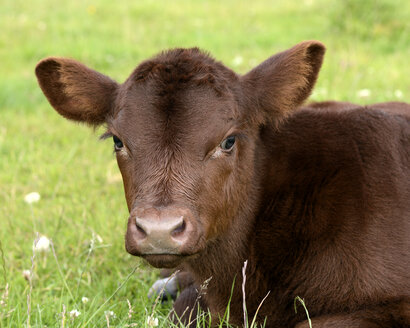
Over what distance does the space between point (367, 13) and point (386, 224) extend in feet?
26.7

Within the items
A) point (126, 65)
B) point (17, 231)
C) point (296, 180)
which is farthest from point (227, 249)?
point (126, 65)

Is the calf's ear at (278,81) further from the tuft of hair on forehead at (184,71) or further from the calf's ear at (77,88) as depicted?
the calf's ear at (77,88)

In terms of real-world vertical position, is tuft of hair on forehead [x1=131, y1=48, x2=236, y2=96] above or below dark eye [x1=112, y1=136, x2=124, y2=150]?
above

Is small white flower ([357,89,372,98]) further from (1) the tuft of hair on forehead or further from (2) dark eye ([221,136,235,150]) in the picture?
(2) dark eye ([221,136,235,150])

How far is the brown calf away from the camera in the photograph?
364cm

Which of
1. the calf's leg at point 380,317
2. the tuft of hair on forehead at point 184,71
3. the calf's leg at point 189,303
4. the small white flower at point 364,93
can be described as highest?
the tuft of hair on forehead at point 184,71

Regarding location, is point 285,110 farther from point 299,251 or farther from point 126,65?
point 126,65

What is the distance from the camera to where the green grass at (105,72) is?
496 cm

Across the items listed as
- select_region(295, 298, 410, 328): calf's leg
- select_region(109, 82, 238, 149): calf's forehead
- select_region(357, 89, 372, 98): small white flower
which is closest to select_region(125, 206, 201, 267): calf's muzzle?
select_region(109, 82, 238, 149): calf's forehead

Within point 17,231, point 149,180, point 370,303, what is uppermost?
point 149,180

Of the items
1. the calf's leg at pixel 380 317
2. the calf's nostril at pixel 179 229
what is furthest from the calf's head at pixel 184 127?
the calf's leg at pixel 380 317

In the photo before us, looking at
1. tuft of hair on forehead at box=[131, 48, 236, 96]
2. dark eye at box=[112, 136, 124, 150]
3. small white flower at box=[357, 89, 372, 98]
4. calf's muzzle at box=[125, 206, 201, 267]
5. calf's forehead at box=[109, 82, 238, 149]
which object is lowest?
small white flower at box=[357, 89, 372, 98]

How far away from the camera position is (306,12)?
14.7m

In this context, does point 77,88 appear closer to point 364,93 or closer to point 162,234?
point 162,234
